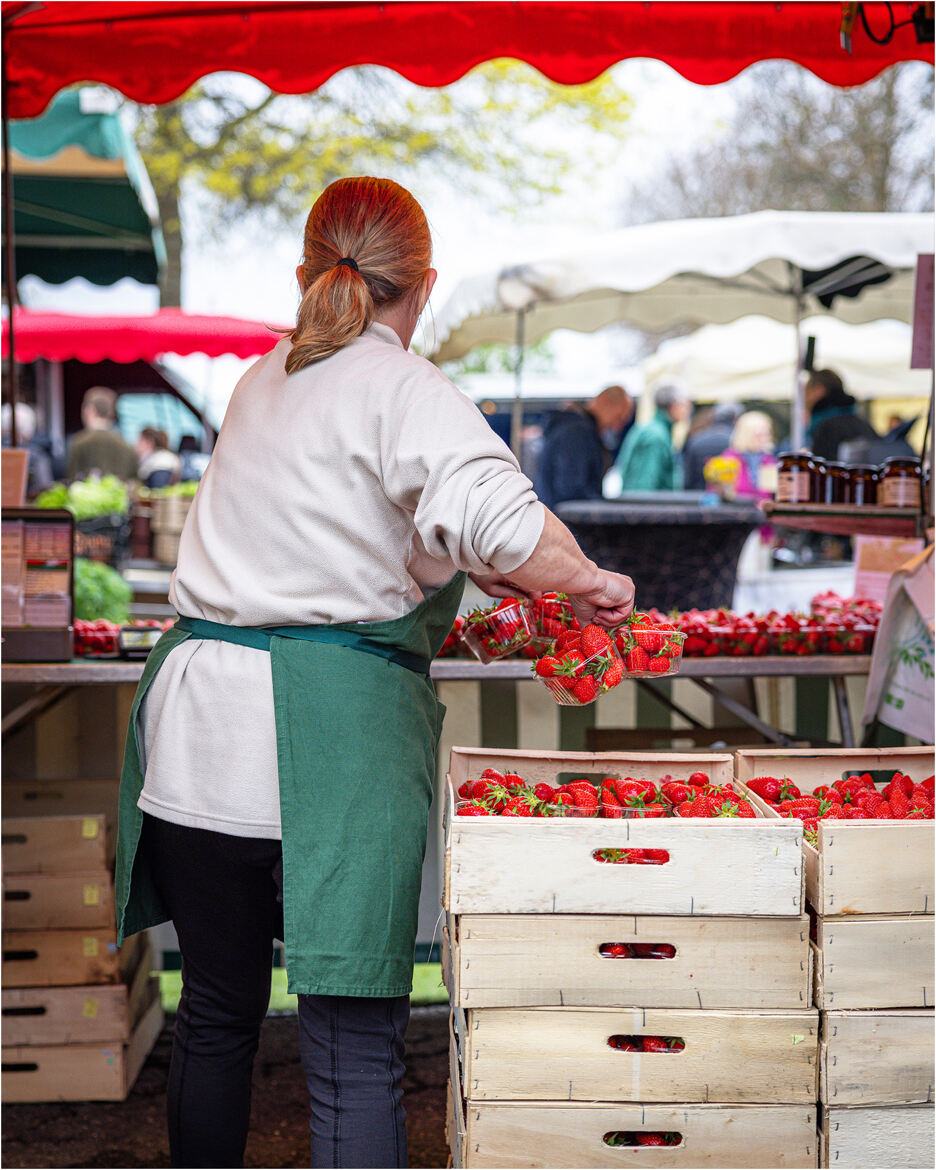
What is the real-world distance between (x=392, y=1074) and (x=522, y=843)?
42 cm

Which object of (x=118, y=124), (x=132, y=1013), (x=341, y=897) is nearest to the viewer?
(x=341, y=897)

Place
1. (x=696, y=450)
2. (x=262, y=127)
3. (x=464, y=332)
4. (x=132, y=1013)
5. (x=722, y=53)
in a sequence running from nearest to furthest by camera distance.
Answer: (x=132, y=1013) < (x=722, y=53) < (x=464, y=332) < (x=696, y=450) < (x=262, y=127)

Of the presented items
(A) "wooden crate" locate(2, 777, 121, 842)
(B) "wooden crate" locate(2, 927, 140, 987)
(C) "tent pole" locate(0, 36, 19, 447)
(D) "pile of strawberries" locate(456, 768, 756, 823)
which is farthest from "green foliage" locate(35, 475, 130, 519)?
(D) "pile of strawberries" locate(456, 768, 756, 823)

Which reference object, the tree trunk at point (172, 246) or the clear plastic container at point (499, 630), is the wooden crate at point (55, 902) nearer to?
the clear plastic container at point (499, 630)

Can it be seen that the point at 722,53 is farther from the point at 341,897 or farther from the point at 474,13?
the point at 341,897

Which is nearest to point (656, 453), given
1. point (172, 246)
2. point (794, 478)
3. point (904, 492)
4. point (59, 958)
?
point (794, 478)

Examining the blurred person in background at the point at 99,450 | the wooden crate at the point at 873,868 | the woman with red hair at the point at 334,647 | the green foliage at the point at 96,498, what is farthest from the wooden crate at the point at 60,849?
the blurred person in background at the point at 99,450

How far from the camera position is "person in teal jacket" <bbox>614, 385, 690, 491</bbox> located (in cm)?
970

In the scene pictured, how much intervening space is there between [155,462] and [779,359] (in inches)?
264

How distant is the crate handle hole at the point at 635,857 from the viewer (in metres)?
2.03

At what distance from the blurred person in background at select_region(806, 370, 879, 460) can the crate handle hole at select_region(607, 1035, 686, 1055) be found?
230 inches

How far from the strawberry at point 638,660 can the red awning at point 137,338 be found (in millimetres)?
7333

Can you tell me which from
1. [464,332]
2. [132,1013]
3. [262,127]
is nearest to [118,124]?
[132,1013]

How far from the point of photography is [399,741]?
2014 mm
